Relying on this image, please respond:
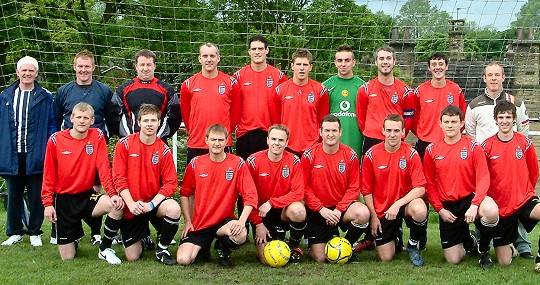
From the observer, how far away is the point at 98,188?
5.22 meters

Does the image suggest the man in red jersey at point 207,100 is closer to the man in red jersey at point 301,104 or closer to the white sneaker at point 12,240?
the man in red jersey at point 301,104

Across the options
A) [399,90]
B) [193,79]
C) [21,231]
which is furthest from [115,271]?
[399,90]

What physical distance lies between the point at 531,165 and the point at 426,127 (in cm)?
99

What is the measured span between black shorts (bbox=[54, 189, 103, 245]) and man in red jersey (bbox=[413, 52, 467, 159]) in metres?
2.85

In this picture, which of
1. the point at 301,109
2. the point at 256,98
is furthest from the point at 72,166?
the point at 301,109

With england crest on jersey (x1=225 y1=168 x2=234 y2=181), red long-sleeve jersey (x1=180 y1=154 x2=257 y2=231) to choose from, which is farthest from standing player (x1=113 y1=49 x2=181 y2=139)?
england crest on jersey (x1=225 y1=168 x2=234 y2=181)

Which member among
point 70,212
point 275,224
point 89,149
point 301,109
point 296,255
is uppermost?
point 301,109

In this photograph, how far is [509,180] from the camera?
15.8ft

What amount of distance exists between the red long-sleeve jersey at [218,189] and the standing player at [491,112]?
2076mm

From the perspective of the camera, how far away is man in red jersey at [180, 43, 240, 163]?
5504 millimetres

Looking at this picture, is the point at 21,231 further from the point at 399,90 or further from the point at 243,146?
the point at 399,90

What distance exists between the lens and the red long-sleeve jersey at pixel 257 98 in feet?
18.4

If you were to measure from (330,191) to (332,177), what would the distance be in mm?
117

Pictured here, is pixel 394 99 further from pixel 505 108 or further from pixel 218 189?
pixel 218 189
